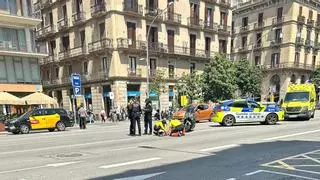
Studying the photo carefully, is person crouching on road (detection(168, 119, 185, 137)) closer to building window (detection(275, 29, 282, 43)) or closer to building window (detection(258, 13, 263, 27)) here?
building window (detection(275, 29, 282, 43))

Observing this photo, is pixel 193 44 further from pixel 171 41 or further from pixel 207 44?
pixel 171 41

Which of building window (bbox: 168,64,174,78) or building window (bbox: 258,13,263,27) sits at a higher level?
building window (bbox: 258,13,263,27)

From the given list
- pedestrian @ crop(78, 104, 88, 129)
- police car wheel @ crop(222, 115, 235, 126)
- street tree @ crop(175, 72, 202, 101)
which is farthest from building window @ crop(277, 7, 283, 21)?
pedestrian @ crop(78, 104, 88, 129)

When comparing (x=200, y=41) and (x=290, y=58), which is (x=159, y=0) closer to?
(x=200, y=41)

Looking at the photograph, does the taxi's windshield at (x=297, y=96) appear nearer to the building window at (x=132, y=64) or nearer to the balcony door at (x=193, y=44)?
the building window at (x=132, y=64)

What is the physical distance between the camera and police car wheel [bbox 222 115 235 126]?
2048 centimetres

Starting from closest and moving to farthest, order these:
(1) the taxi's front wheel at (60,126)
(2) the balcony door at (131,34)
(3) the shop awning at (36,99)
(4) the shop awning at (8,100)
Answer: (1) the taxi's front wheel at (60,126) → (4) the shop awning at (8,100) → (3) the shop awning at (36,99) → (2) the balcony door at (131,34)

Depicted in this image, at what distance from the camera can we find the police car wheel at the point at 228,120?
67.2 feet

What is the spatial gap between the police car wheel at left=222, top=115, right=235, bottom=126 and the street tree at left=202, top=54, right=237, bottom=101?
658 inches

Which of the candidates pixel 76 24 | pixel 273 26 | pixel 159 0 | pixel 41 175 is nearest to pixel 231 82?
pixel 159 0

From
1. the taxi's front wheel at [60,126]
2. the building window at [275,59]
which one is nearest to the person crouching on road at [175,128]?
the taxi's front wheel at [60,126]

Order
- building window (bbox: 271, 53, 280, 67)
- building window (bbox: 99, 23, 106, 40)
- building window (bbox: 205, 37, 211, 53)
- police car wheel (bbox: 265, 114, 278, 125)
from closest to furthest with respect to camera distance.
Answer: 1. police car wheel (bbox: 265, 114, 278, 125)
2. building window (bbox: 99, 23, 106, 40)
3. building window (bbox: 205, 37, 211, 53)
4. building window (bbox: 271, 53, 280, 67)

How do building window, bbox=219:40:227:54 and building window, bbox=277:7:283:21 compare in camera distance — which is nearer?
building window, bbox=219:40:227:54

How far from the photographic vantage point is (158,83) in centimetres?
3762
